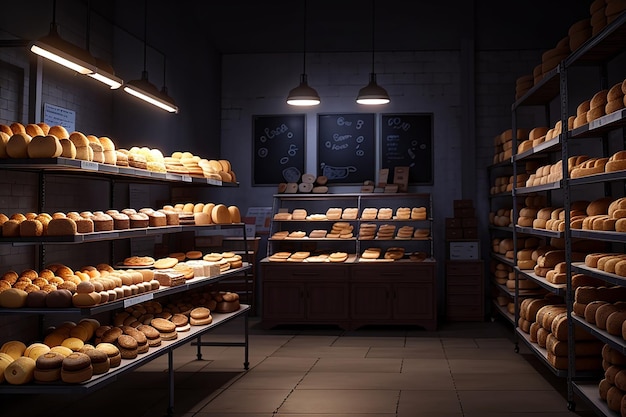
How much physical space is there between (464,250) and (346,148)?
208 centimetres

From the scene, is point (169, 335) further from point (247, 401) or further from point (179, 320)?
point (247, 401)

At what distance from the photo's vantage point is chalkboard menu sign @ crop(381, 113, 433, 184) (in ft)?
29.2

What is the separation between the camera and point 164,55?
24.1 feet

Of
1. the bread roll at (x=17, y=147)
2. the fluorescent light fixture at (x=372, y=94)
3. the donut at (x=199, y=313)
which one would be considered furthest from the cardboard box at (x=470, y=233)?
the bread roll at (x=17, y=147)

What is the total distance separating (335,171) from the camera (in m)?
9.02

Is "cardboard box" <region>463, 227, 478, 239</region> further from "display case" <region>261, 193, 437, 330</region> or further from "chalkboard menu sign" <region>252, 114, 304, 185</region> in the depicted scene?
"chalkboard menu sign" <region>252, 114, 304, 185</region>

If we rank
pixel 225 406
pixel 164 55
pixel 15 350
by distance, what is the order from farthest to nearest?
1. pixel 164 55
2. pixel 225 406
3. pixel 15 350

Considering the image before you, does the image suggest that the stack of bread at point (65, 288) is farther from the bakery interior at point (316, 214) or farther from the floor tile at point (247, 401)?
Result: the floor tile at point (247, 401)

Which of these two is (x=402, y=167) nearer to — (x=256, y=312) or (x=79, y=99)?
(x=256, y=312)

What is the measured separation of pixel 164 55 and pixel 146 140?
1135 millimetres

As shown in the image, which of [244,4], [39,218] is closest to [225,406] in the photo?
[39,218]

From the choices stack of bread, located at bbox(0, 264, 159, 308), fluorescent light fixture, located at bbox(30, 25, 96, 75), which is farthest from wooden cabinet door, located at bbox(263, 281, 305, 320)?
fluorescent light fixture, located at bbox(30, 25, 96, 75)

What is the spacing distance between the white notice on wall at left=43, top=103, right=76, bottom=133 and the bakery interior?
0.7 inches

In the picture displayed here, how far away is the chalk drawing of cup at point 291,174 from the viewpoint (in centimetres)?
906
